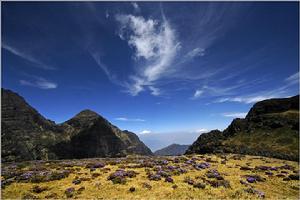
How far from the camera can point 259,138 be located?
7400cm

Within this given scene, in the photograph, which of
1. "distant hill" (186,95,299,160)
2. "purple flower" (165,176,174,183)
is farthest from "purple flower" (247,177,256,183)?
"distant hill" (186,95,299,160)

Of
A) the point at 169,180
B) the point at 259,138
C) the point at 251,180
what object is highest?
the point at 169,180

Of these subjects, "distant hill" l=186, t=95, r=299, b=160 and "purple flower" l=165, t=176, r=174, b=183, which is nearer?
"purple flower" l=165, t=176, r=174, b=183

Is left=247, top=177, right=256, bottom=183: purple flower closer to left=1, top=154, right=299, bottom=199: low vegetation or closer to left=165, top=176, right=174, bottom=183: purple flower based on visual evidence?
left=1, top=154, right=299, bottom=199: low vegetation

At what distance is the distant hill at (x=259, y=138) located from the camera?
57.6m

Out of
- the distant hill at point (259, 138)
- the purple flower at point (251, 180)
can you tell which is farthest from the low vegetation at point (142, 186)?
the distant hill at point (259, 138)

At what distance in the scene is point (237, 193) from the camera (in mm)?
18562

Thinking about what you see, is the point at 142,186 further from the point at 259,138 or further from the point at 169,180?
the point at 259,138

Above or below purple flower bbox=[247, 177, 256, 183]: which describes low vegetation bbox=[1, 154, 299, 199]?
above

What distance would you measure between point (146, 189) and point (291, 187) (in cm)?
1600

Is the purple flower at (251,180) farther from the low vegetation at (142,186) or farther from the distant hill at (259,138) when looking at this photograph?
the distant hill at (259,138)

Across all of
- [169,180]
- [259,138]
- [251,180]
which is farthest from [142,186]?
[259,138]

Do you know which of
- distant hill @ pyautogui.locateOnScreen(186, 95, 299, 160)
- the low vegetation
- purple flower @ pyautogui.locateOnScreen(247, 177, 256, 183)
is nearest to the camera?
the low vegetation

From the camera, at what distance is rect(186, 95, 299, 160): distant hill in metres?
57.6
